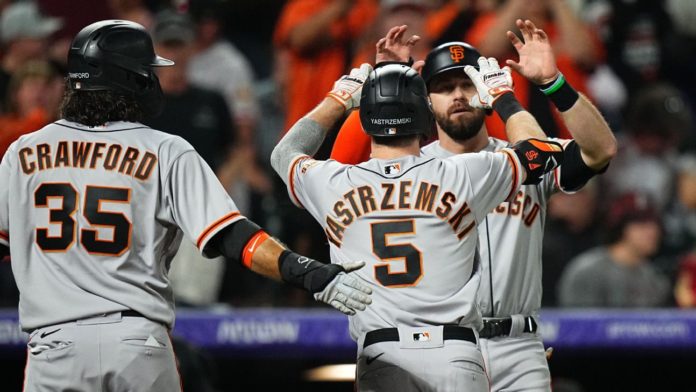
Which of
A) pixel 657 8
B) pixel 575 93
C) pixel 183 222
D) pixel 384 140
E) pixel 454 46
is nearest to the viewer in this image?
pixel 183 222

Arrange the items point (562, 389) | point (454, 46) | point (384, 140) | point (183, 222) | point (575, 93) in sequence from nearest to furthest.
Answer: point (183, 222) < point (384, 140) < point (575, 93) < point (454, 46) < point (562, 389)

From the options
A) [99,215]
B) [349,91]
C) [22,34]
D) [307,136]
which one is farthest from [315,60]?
[99,215]

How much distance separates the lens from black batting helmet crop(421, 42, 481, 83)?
15.4ft

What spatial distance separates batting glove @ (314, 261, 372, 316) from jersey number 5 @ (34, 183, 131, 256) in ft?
2.21

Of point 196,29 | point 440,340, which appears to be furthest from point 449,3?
point 440,340

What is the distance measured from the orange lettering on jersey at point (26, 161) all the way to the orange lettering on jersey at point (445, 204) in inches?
52.7

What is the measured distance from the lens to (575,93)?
4371mm

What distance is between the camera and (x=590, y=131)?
4.29 metres

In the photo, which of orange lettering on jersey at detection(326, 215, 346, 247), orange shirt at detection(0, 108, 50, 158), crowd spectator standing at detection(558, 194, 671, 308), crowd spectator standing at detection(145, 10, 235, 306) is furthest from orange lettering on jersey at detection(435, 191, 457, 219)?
orange shirt at detection(0, 108, 50, 158)

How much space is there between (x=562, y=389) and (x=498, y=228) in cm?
204

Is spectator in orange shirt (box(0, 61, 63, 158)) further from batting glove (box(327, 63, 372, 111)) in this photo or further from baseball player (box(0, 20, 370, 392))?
baseball player (box(0, 20, 370, 392))

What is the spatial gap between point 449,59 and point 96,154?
166 cm

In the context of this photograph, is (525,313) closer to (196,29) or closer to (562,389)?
(562,389)

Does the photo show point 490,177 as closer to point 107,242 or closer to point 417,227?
point 417,227
